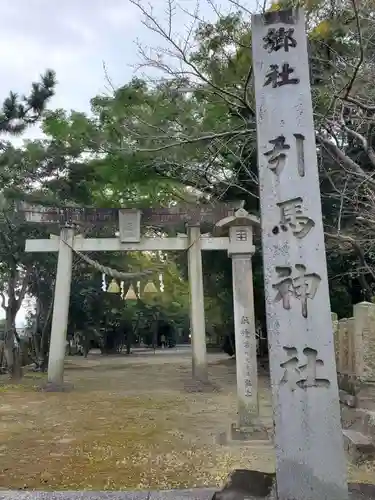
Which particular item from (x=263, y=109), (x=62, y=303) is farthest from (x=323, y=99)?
(x=62, y=303)

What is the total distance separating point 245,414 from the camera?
6957 mm

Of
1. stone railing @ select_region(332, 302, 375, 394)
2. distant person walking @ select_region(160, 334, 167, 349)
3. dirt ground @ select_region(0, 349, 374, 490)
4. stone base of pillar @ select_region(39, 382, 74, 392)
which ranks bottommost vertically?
dirt ground @ select_region(0, 349, 374, 490)

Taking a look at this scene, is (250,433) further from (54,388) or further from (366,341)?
(54,388)

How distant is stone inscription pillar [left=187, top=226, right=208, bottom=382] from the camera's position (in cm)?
1214

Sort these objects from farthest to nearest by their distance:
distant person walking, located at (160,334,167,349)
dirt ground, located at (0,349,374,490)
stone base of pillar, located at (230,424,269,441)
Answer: distant person walking, located at (160,334,167,349), stone base of pillar, located at (230,424,269,441), dirt ground, located at (0,349,374,490)

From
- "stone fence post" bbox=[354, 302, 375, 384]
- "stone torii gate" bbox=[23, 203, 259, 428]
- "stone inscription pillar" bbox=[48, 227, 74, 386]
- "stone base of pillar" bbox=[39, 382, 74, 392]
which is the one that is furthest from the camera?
"stone torii gate" bbox=[23, 203, 259, 428]

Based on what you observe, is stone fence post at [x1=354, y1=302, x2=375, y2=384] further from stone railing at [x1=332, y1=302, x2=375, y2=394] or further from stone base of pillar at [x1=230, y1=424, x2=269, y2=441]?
stone base of pillar at [x1=230, y1=424, x2=269, y2=441]

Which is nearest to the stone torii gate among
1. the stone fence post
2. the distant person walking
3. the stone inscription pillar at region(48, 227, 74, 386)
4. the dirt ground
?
the stone inscription pillar at region(48, 227, 74, 386)

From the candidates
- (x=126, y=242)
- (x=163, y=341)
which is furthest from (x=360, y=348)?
(x=163, y=341)

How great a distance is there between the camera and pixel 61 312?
11820 mm

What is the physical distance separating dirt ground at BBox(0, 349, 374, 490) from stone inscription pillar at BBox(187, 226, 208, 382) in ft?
2.17

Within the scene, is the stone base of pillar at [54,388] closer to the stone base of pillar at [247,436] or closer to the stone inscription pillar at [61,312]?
the stone inscription pillar at [61,312]

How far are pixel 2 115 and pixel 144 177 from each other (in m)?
4.68

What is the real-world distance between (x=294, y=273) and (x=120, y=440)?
416 centimetres
